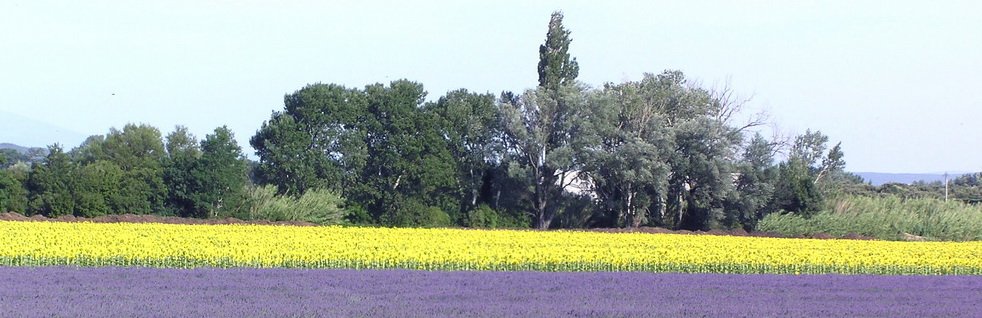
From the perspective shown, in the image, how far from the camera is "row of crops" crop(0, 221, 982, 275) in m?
25.0

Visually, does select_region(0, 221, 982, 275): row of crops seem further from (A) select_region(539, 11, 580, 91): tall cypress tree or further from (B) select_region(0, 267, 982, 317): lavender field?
(A) select_region(539, 11, 580, 91): tall cypress tree

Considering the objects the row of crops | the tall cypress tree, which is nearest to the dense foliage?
the tall cypress tree

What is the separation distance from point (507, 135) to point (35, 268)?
1250 inches

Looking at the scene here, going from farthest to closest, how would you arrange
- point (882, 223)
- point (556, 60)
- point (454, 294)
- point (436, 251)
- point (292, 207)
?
point (556, 60)
point (882, 223)
point (292, 207)
point (436, 251)
point (454, 294)

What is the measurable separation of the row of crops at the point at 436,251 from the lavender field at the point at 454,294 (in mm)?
2957

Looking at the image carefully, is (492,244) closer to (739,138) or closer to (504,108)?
(504,108)

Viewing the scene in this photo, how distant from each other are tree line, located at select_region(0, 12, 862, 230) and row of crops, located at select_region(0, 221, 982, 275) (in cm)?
1408

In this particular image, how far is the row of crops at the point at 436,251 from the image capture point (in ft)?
82.0

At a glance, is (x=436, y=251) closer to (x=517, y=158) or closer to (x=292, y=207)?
(x=292, y=207)

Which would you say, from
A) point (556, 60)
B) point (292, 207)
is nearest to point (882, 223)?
point (556, 60)

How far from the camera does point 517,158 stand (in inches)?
2050

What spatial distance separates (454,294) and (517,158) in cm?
3428

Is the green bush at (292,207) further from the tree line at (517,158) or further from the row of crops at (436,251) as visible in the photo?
the row of crops at (436,251)

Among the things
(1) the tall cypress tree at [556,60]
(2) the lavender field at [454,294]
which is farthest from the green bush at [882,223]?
(2) the lavender field at [454,294]
